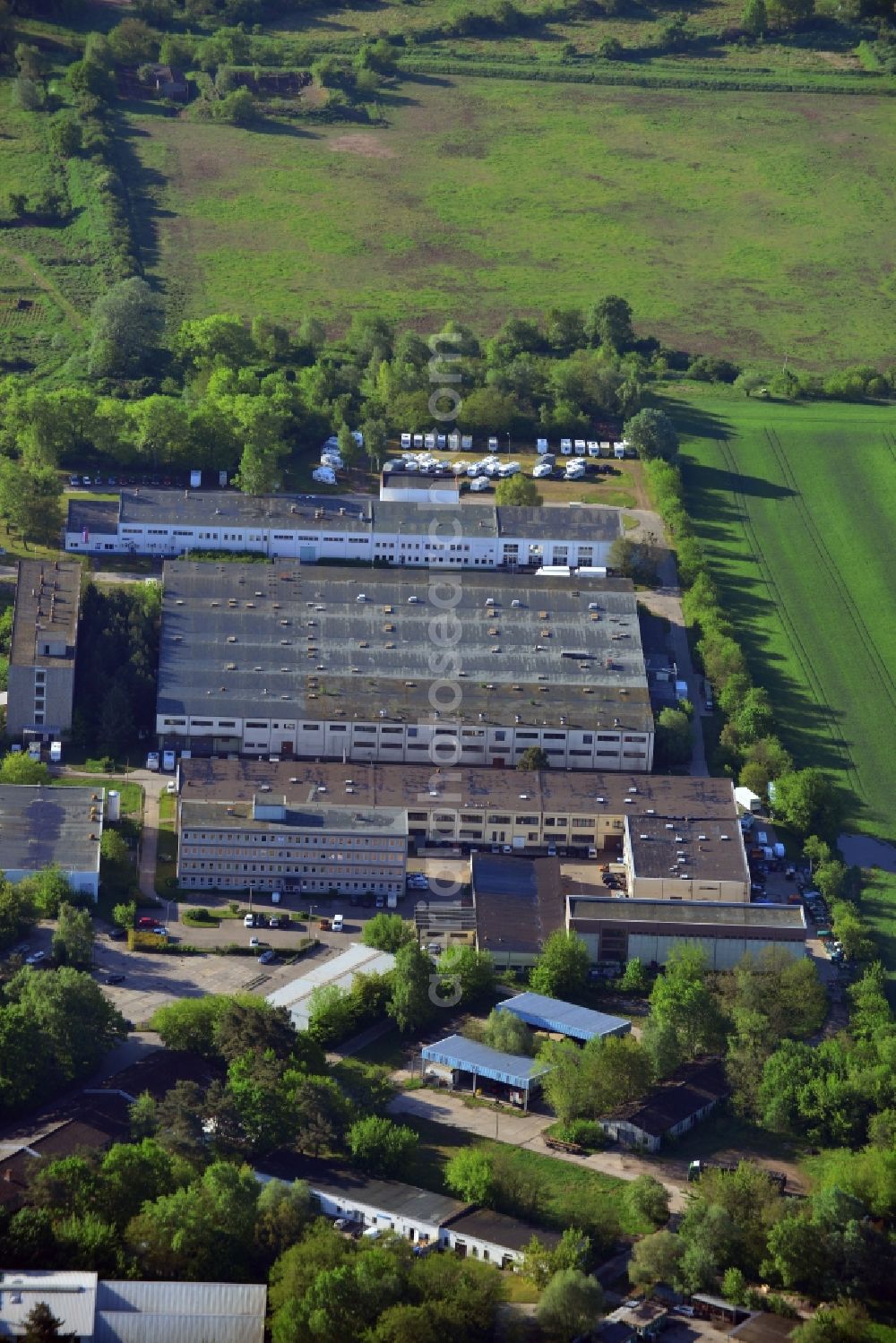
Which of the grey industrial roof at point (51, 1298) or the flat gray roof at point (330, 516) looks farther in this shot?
the flat gray roof at point (330, 516)

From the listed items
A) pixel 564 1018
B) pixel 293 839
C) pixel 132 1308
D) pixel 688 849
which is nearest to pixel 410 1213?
pixel 132 1308

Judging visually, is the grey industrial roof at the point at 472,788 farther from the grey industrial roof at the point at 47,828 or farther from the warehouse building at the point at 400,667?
the grey industrial roof at the point at 47,828

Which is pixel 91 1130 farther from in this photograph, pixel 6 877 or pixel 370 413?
pixel 370 413

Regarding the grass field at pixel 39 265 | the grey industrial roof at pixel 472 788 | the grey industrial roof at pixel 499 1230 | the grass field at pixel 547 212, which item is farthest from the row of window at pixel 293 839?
the grass field at pixel 547 212

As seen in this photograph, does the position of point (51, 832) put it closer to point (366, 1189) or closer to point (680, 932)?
point (680, 932)

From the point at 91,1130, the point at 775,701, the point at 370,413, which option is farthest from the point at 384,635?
the point at 91,1130
